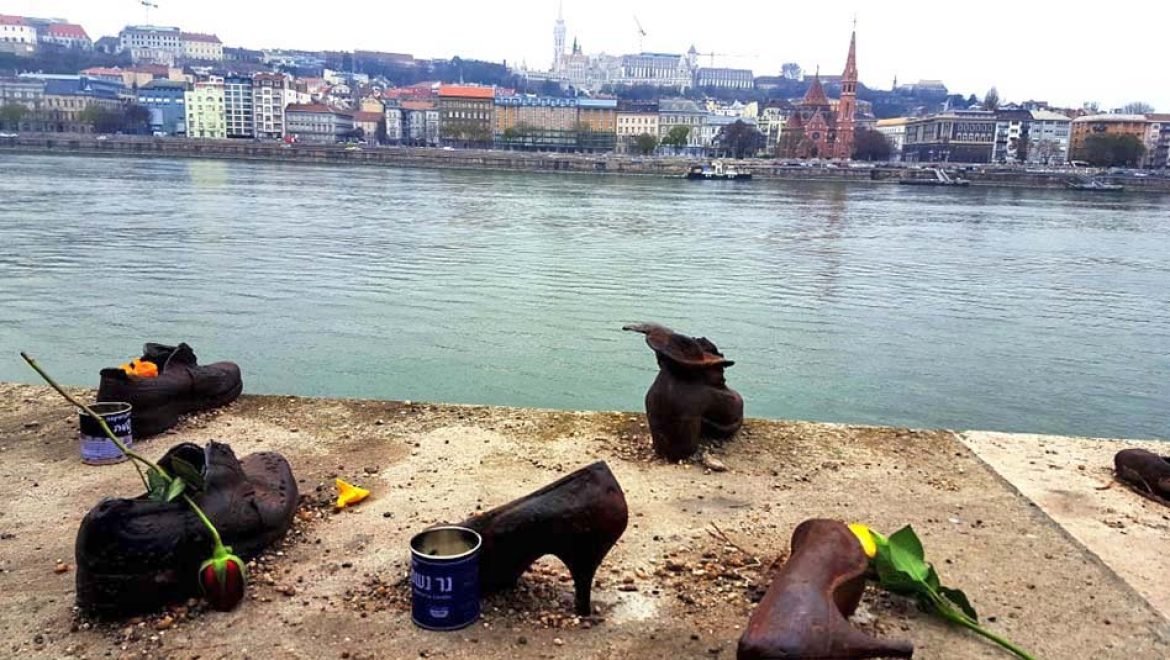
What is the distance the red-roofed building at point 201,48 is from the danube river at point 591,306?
165 meters

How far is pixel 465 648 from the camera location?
10.2ft

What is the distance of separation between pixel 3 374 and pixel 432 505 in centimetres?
851

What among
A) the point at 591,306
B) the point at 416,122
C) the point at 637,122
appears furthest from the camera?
the point at 416,122

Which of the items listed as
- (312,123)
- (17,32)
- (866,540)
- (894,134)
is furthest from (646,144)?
(17,32)

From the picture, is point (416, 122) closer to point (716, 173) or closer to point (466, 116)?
point (466, 116)

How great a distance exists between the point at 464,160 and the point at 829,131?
52.2 meters

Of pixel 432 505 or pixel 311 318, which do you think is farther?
pixel 311 318

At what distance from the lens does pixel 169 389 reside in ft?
17.7

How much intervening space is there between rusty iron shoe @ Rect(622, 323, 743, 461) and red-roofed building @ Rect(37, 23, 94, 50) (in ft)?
661

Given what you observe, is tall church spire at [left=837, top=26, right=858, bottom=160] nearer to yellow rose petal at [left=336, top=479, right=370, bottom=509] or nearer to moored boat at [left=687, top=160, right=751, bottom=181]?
moored boat at [left=687, top=160, right=751, bottom=181]

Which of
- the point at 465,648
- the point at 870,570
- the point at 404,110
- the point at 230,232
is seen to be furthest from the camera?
the point at 404,110

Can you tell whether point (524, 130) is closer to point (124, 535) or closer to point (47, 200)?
point (47, 200)

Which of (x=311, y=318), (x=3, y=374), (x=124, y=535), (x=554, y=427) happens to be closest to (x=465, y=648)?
(x=124, y=535)

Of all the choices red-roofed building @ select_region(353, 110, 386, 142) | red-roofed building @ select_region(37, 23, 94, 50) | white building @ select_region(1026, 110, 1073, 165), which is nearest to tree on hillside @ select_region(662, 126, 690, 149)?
red-roofed building @ select_region(353, 110, 386, 142)
